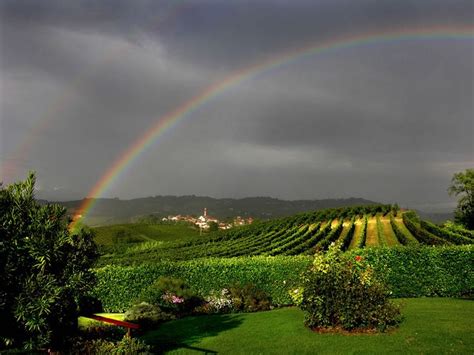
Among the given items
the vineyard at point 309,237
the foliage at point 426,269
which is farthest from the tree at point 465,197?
the foliage at point 426,269

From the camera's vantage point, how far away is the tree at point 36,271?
10429 mm

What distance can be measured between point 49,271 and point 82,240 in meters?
1.20

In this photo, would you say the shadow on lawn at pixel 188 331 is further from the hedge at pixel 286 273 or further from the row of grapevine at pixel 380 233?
the row of grapevine at pixel 380 233

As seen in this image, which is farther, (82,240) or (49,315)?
(82,240)

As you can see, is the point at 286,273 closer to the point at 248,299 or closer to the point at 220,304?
the point at 248,299

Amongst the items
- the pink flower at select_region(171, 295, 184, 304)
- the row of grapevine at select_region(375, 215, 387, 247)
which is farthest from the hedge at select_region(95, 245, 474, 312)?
the row of grapevine at select_region(375, 215, 387, 247)

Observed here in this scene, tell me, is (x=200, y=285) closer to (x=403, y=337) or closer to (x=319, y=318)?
(x=319, y=318)

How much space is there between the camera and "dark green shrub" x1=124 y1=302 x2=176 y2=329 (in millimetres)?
21250

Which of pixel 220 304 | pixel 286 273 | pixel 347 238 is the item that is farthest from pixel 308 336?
pixel 347 238

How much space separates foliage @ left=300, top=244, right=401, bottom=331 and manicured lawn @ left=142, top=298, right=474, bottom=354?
57 cm

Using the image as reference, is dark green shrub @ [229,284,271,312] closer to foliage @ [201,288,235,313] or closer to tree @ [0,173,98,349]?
foliage @ [201,288,235,313]

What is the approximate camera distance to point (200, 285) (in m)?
29.5

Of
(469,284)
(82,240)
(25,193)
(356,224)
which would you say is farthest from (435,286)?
(356,224)

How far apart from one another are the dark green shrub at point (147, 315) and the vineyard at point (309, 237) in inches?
727
